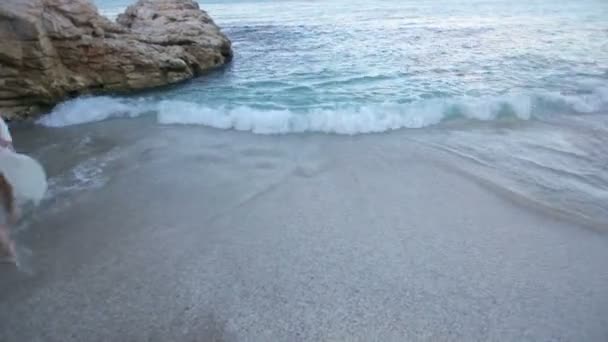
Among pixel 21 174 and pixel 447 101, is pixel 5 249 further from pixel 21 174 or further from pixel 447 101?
pixel 447 101

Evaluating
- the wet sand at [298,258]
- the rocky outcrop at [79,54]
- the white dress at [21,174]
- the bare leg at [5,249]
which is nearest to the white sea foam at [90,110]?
the rocky outcrop at [79,54]

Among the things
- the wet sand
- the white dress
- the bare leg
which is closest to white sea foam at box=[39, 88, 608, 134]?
the wet sand

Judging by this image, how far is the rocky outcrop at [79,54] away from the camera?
5879 mm

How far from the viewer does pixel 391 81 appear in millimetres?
7355

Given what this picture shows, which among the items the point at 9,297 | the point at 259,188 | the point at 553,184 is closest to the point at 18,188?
the point at 9,297

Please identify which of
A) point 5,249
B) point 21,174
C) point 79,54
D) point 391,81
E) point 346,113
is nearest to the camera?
point 5,249

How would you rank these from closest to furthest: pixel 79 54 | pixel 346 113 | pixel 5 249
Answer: pixel 5 249 < pixel 346 113 < pixel 79 54

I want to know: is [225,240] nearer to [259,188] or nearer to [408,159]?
[259,188]

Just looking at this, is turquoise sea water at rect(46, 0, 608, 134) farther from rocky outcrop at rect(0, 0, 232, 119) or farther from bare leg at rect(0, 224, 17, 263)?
bare leg at rect(0, 224, 17, 263)

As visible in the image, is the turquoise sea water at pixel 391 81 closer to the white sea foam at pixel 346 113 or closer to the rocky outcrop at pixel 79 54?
the white sea foam at pixel 346 113

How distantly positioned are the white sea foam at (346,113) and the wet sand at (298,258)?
3.30 ft

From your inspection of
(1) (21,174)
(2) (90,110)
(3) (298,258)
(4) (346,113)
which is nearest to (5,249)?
(1) (21,174)

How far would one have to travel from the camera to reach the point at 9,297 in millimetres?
2447

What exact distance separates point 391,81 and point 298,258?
17.4 feet
